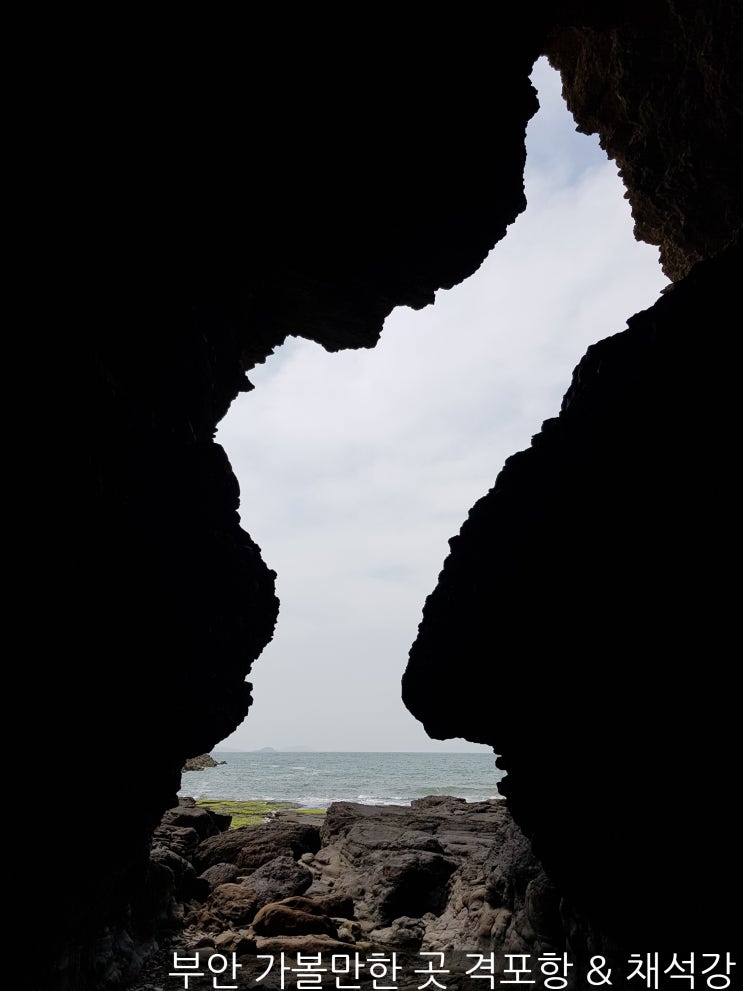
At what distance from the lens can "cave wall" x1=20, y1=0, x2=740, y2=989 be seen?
7434mm

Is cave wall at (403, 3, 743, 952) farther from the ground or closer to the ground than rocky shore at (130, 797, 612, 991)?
farther from the ground

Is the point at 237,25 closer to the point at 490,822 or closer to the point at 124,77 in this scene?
the point at 124,77

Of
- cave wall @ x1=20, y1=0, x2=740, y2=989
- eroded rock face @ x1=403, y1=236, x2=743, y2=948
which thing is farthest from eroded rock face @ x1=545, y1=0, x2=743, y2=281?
eroded rock face @ x1=403, y1=236, x2=743, y2=948

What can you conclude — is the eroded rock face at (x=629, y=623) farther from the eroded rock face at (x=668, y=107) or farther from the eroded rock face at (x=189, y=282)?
the eroded rock face at (x=668, y=107)

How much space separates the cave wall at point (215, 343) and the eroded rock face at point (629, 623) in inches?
2.9

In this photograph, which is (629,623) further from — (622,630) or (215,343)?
(215,343)

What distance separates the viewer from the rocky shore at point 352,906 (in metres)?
11.1

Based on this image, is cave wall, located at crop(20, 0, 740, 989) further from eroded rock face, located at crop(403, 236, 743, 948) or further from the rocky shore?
the rocky shore

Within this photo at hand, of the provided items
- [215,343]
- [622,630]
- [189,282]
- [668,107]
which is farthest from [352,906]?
[668,107]

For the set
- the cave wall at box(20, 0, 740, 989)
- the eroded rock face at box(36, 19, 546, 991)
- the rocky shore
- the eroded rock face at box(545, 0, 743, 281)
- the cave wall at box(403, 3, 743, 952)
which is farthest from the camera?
the eroded rock face at box(545, 0, 743, 281)

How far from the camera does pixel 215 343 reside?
→ 13336 millimetres

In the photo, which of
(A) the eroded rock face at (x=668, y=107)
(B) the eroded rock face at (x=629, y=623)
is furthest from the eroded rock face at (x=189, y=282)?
(A) the eroded rock face at (x=668, y=107)

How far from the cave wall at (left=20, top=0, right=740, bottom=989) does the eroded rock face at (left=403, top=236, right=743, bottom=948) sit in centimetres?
7

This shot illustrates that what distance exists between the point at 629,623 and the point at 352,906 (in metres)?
12.1
